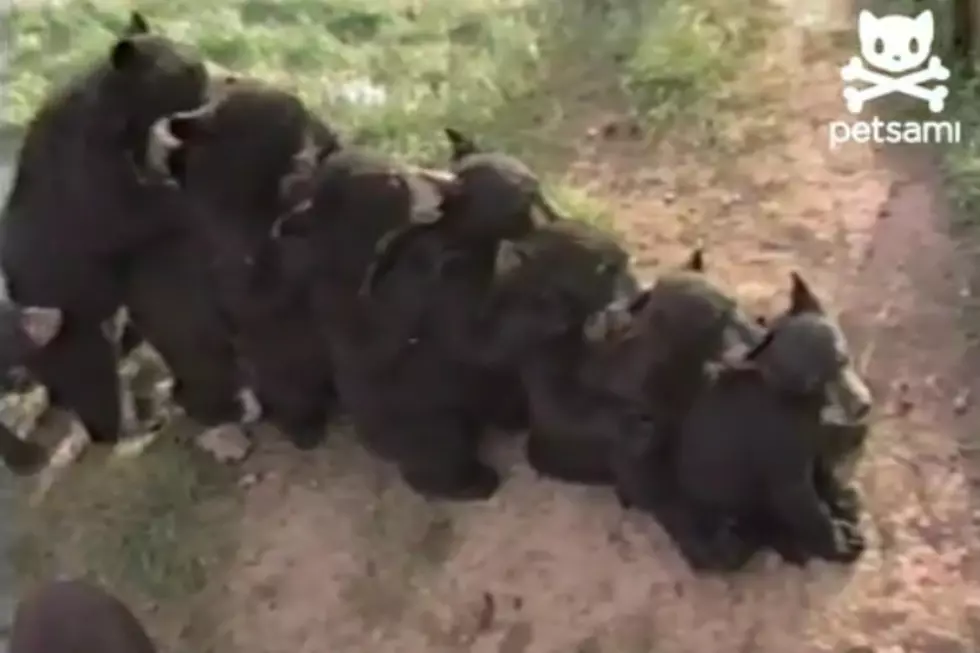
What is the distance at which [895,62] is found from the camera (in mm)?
1305


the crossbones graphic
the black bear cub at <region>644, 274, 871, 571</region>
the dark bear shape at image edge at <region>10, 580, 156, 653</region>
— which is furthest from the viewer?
the crossbones graphic

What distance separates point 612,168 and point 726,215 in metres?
0.12

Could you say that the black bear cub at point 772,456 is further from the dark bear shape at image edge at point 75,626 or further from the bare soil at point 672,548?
the dark bear shape at image edge at point 75,626

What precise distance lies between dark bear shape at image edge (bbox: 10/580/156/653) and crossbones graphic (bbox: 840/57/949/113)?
795 mm

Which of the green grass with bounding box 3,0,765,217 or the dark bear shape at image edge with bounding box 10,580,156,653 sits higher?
the green grass with bounding box 3,0,765,217

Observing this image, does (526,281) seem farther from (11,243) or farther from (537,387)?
(11,243)

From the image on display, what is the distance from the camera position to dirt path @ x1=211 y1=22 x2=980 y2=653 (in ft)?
3.52

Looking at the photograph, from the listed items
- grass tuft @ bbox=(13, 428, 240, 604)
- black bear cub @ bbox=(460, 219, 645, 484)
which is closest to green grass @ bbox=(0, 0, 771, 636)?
black bear cub @ bbox=(460, 219, 645, 484)

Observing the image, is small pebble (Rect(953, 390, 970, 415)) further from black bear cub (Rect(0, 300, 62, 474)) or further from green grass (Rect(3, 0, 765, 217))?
black bear cub (Rect(0, 300, 62, 474))

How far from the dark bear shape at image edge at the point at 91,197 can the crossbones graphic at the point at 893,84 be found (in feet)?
1.98

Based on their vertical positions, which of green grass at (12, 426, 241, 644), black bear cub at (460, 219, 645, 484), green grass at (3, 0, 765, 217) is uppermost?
green grass at (3, 0, 765, 217)

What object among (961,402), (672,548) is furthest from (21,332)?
(961,402)

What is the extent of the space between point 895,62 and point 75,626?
0.89 m

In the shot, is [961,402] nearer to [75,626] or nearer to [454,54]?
[454,54]
